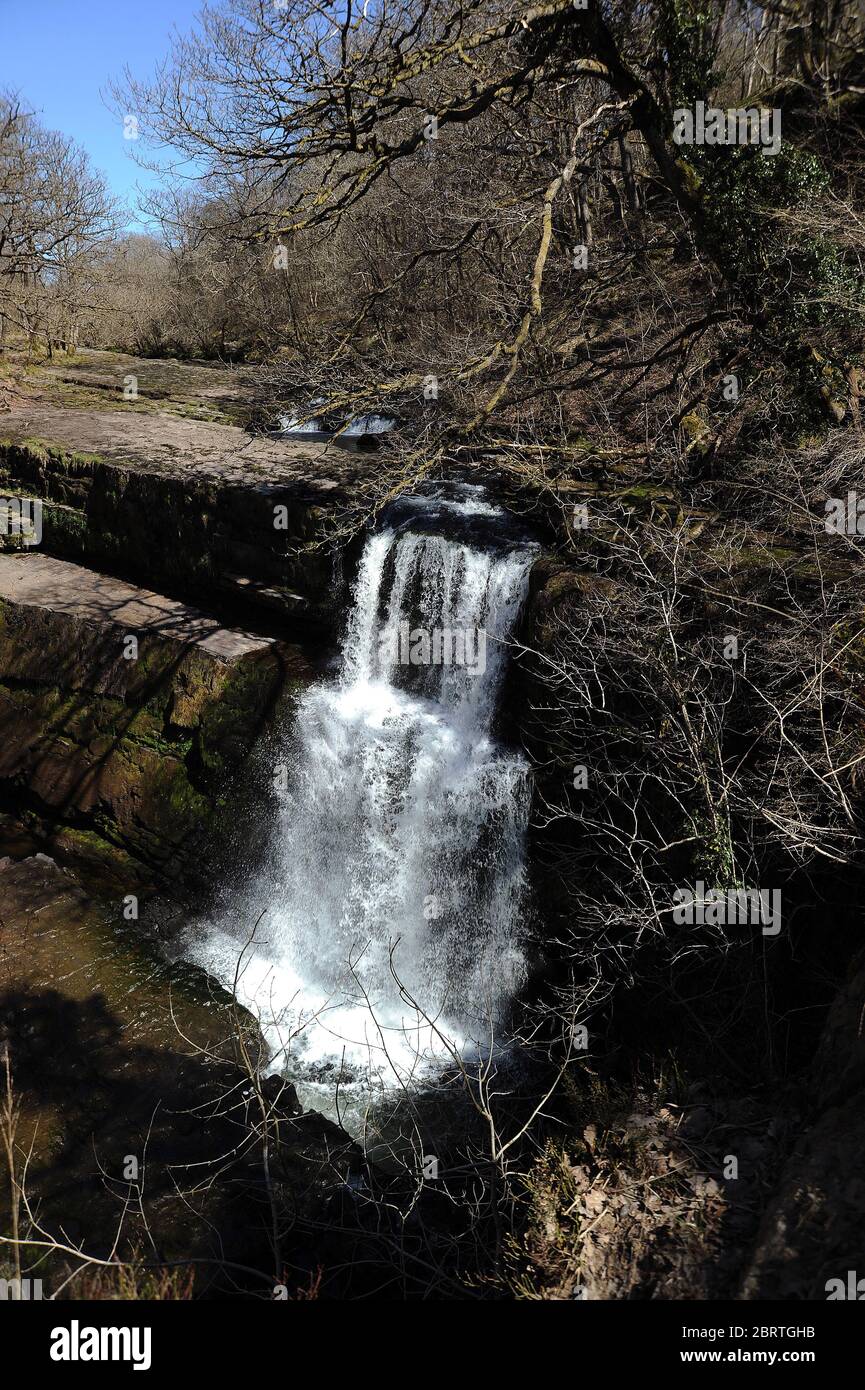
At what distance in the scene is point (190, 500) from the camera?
400 inches

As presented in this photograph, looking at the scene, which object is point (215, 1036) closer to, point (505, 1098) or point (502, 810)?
point (505, 1098)

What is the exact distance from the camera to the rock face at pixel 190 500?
9500mm

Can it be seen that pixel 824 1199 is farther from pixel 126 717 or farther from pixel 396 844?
pixel 126 717

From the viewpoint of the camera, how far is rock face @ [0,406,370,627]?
9.50m

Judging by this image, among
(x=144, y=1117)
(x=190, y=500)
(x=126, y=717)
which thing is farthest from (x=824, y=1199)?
Answer: (x=190, y=500)

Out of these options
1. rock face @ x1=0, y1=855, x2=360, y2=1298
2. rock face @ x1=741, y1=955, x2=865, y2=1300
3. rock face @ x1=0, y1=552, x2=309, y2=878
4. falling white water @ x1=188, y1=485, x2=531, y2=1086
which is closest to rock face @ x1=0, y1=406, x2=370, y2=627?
rock face @ x1=0, y1=552, x2=309, y2=878

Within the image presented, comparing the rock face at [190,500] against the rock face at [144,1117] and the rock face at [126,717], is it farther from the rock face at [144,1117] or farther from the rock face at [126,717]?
the rock face at [144,1117]

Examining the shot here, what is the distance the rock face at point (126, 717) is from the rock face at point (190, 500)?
634 millimetres

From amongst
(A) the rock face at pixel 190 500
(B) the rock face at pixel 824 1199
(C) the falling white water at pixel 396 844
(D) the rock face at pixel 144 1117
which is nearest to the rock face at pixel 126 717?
(A) the rock face at pixel 190 500

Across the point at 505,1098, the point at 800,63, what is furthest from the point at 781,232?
the point at 505,1098

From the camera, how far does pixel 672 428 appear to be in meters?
8.87

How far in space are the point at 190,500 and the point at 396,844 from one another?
500cm

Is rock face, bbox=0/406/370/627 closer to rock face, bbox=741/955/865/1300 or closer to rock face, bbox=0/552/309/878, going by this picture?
rock face, bbox=0/552/309/878
